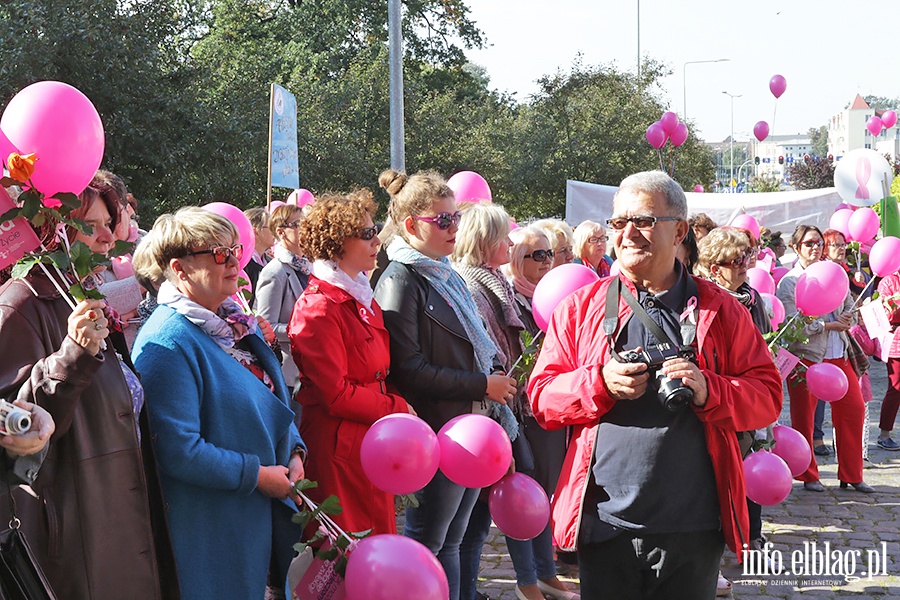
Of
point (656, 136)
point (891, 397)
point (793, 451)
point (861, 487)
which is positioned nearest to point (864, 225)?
point (891, 397)

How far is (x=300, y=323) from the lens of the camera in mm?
3586

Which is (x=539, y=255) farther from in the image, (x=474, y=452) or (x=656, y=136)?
(x=656, y=136)

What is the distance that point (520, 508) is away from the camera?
3877mm

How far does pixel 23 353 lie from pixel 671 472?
1.91m

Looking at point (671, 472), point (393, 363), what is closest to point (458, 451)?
point (393, 363)

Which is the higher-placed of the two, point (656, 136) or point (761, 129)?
point (761, 129)

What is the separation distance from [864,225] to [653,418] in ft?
25.7

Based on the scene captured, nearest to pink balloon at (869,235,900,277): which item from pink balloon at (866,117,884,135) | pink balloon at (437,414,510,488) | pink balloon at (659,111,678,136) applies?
pink balloon at (437,414,510,488)

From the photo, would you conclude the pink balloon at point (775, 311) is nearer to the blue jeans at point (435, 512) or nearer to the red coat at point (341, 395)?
the blue jeans at point (435, 512)

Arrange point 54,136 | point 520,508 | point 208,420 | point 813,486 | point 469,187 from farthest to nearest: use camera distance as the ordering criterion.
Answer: point 813,486 → point 469,187 → point 520,508 → point 208,420 → point 54,136

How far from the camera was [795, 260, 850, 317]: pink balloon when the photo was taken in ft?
19.4

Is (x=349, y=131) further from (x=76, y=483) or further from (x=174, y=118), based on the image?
(x=76, y=483)

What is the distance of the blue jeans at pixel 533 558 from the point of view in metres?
4.78

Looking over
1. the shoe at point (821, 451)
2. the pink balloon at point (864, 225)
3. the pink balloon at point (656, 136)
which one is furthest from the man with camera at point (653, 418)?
the pink balloon at point (656, 136)
